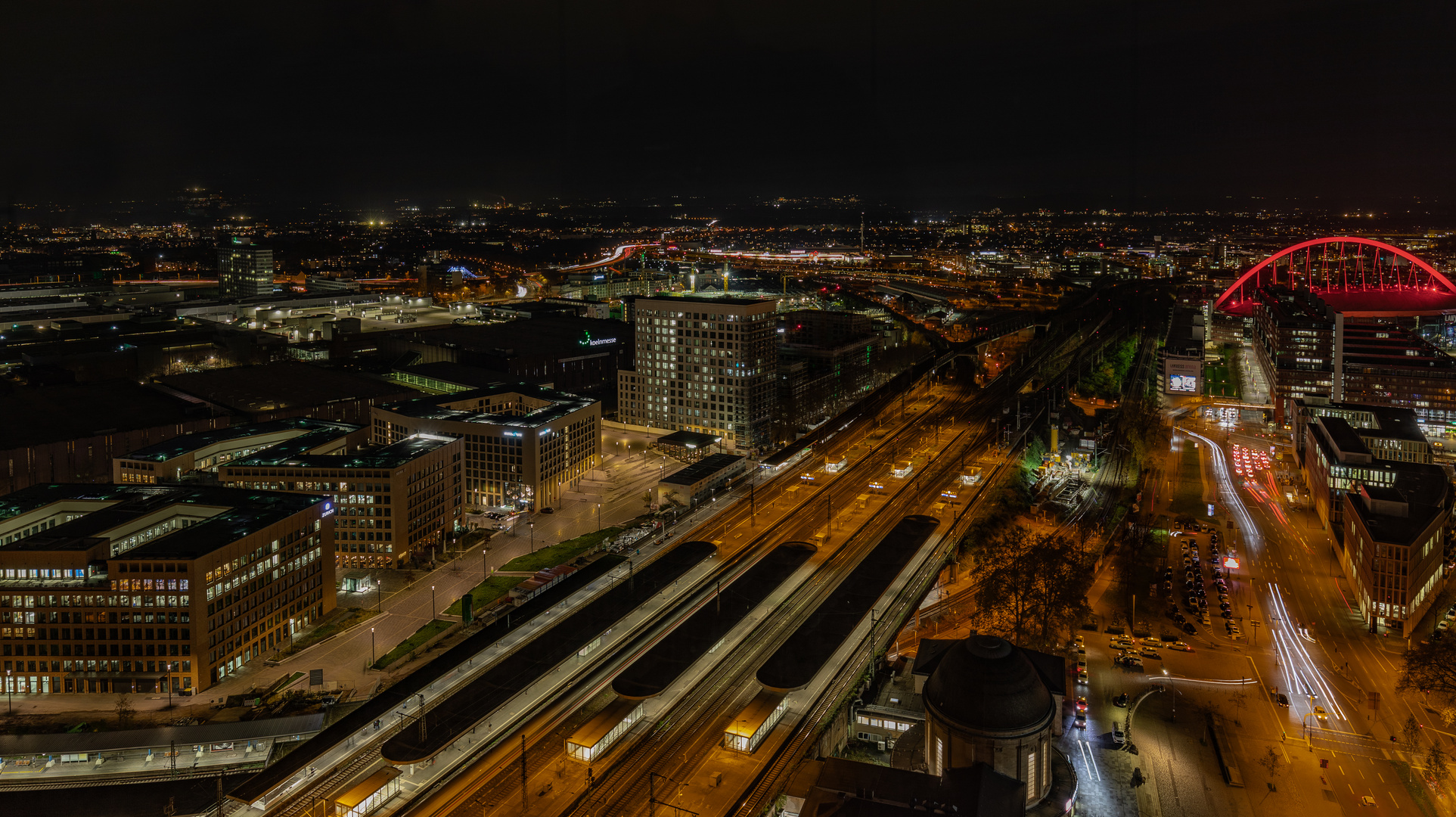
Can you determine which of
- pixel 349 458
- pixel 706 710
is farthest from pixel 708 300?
pixel 706 710

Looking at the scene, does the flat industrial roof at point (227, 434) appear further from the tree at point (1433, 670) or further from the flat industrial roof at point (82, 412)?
the tree at point (1433, 670)

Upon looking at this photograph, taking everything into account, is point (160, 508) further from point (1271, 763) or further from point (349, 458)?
point (1271, 763)

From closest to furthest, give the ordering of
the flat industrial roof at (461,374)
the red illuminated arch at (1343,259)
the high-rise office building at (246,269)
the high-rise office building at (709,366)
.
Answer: the high-rise office building at (709,366) < the flat industrial roof at (461,374) < the red illuminated arch at (1343,259) < the high-rise office building at (246,269)

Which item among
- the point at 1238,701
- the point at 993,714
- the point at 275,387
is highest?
the point at 275,387

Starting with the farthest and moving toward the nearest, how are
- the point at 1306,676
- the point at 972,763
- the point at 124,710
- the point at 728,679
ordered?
the point at 1306,676 → the point at 728,679 → the point at 124,710 → the point at 972,763

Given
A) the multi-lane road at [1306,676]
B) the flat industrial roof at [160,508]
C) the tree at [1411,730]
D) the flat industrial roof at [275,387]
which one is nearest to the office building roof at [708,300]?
the flat industrial roof at [275,387]

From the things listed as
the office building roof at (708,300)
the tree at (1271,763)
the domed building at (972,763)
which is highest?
the office building roof at (708,300)

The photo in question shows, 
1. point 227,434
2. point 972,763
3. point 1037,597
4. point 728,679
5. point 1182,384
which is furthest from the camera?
point 1182,384
